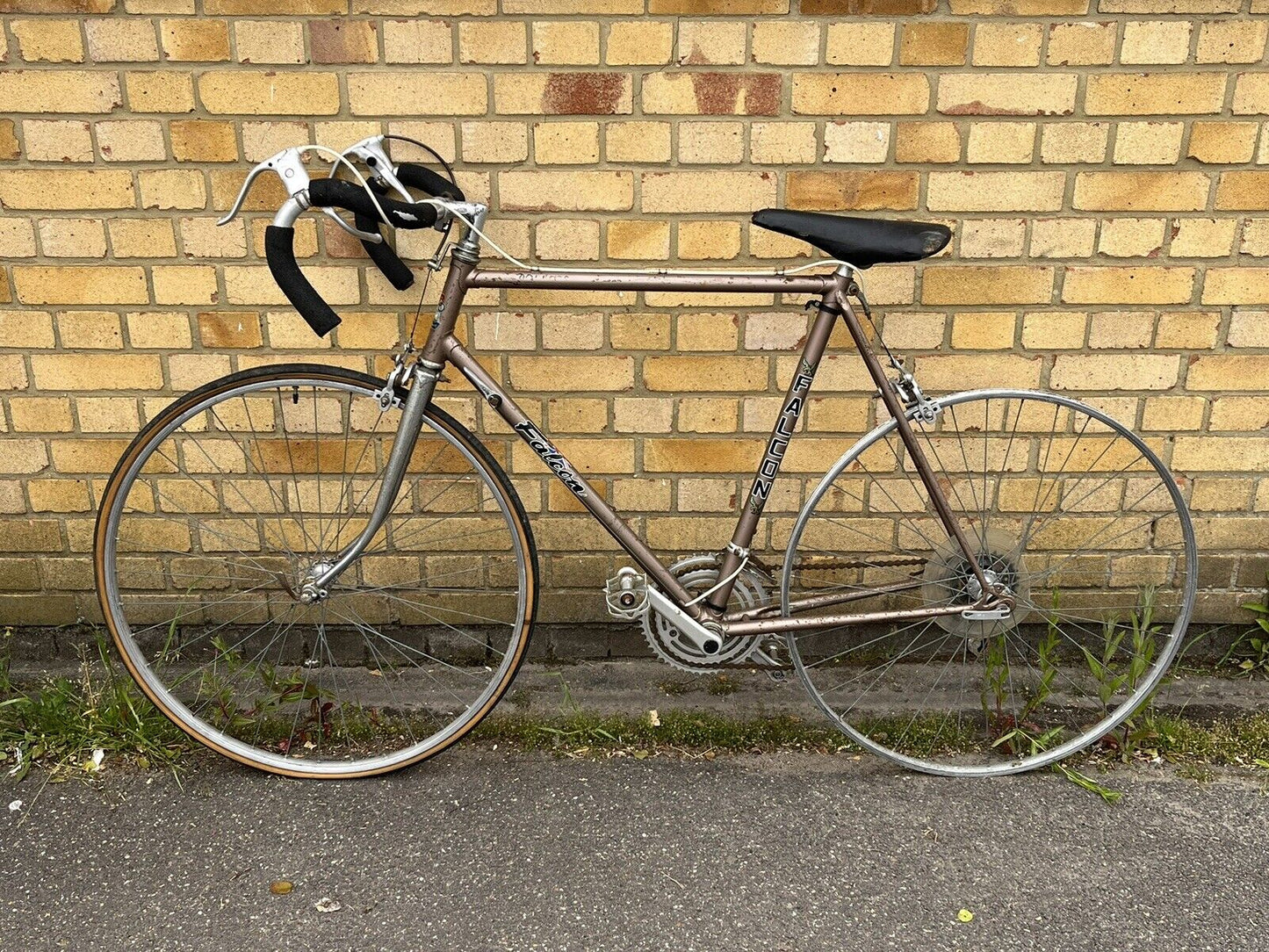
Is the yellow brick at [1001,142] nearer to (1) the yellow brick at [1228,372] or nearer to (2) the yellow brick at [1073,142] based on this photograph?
(2) the yellow brick at [1073,142]

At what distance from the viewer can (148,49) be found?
262 cm

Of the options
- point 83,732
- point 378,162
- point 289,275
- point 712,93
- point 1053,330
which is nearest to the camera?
point 289,275

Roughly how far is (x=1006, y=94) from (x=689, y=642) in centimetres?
172

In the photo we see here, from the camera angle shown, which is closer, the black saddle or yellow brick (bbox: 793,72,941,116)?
the black saddle

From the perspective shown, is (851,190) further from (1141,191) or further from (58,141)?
(58,141)

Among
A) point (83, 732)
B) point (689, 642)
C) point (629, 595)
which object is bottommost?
point (83, 732)

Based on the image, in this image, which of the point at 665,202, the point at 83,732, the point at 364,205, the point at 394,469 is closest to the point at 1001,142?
the point at 665,202

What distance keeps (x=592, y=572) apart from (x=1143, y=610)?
1671 mm

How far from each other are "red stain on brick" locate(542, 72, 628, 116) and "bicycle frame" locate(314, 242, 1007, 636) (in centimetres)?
53

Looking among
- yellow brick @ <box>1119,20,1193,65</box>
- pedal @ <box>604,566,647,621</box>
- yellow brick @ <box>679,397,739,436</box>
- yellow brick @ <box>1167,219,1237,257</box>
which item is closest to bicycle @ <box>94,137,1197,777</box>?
pedal @ <box>604,566,647,621</box>

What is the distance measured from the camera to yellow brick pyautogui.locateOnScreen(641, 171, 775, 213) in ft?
8.93

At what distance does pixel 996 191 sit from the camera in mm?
2742

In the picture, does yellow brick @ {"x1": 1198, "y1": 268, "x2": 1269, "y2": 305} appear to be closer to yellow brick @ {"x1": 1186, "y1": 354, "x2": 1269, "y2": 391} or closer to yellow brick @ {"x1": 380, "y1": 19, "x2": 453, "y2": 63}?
yellow brick @ {"x1": 1186, "y1": 354, "x2": 1269, "y2": 391}

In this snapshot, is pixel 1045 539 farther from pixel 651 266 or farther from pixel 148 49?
pixel 148 49
